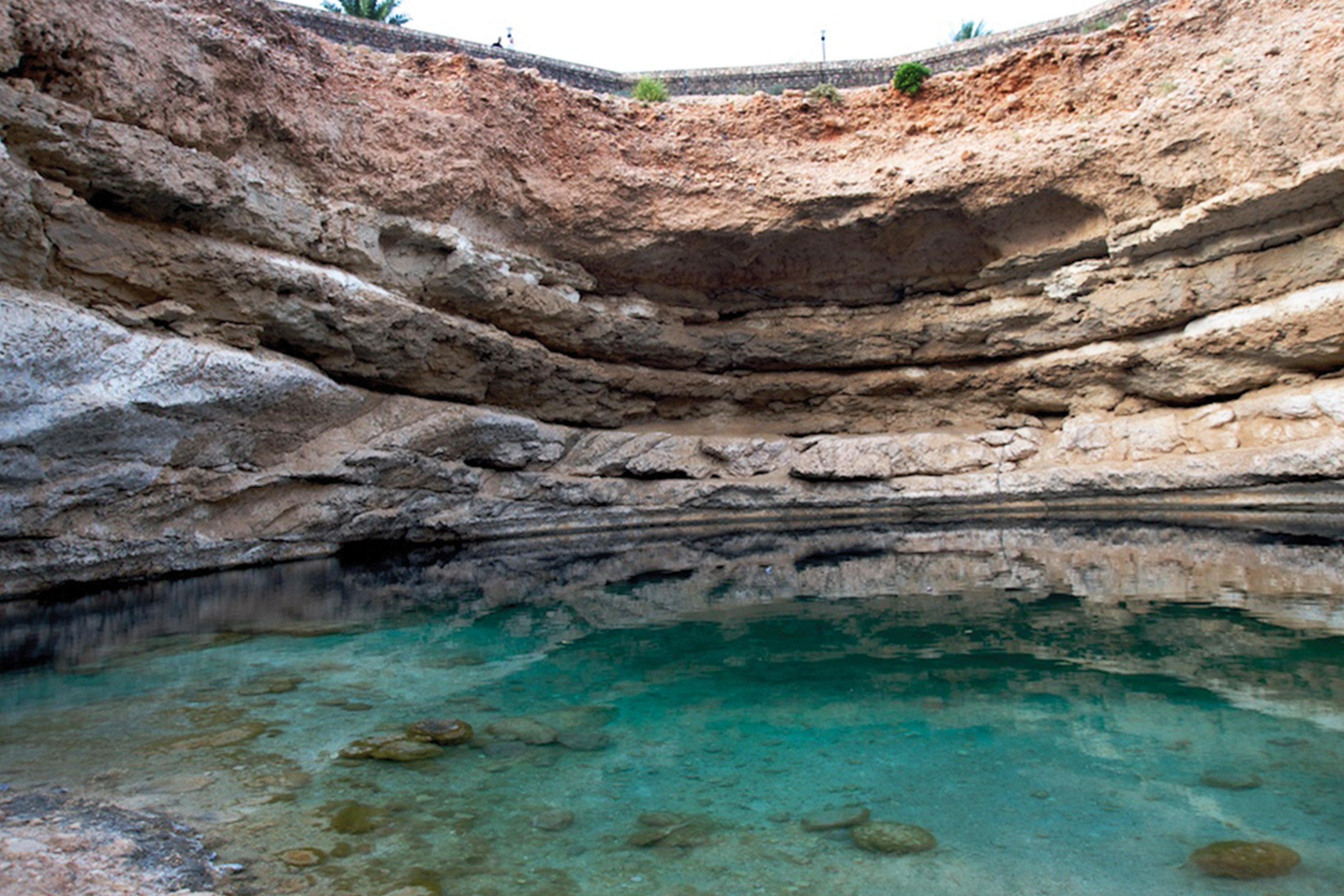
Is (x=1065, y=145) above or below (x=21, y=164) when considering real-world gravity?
above

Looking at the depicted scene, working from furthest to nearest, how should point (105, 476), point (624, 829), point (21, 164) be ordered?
point (105, 476) < point (21, 164) < point (624, 829)

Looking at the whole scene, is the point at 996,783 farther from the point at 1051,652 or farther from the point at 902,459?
the point at 902,459

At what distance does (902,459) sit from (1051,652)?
9.94 metres

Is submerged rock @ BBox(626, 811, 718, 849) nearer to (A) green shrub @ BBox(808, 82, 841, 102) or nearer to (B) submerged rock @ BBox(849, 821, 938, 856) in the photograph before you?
(B) submerged rock @ BBox(849, 821, 938, 856)

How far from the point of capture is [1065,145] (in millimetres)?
12305

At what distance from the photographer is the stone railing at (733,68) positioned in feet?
57.6

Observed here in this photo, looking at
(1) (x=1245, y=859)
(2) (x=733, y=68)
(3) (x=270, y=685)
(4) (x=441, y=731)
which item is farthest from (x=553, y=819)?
(2) (x=733, y=68)

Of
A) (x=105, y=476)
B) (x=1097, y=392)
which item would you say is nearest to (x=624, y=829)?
(x=105, y=476)

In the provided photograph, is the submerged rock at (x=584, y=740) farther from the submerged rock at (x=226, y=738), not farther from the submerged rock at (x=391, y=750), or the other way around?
the submerged rock at (x=226, y=738)

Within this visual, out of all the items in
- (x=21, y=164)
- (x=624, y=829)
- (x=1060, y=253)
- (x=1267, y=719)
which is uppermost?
(x=1060, y=253)

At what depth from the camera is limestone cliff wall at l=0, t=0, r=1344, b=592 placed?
27.3ft

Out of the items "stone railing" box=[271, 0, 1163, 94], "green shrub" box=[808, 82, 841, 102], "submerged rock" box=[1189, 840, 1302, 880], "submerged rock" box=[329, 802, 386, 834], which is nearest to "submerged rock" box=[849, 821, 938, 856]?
"submerged rock" box=[1189, 840, 1302, 880]

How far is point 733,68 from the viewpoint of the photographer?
67.5ft

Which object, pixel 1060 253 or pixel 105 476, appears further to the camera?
pixel 1060 253
